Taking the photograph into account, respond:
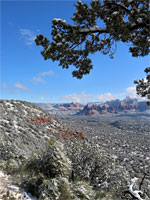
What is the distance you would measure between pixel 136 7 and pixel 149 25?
0.88 meters

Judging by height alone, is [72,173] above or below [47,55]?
below

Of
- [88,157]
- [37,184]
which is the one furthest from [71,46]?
[88,157]

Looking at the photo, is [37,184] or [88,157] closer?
[37,184]

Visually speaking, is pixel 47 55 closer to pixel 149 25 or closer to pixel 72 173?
pixel 149 25

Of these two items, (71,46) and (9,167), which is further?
(9,167)

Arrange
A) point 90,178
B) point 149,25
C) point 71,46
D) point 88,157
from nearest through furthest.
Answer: point 149,25 < point 71,46 < point 90,178 < point 88,157

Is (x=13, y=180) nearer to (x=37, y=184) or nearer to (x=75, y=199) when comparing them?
(x=37, y=184)

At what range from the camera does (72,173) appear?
8.41m

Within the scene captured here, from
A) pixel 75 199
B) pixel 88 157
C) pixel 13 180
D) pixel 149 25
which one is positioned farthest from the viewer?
pixel 88 157

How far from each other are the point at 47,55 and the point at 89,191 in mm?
5722

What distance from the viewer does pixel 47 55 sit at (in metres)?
5.94

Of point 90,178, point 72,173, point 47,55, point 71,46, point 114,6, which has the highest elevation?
point 114,6

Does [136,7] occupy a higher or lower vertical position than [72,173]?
higher

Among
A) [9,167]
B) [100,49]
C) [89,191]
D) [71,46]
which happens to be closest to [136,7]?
[100,49]
